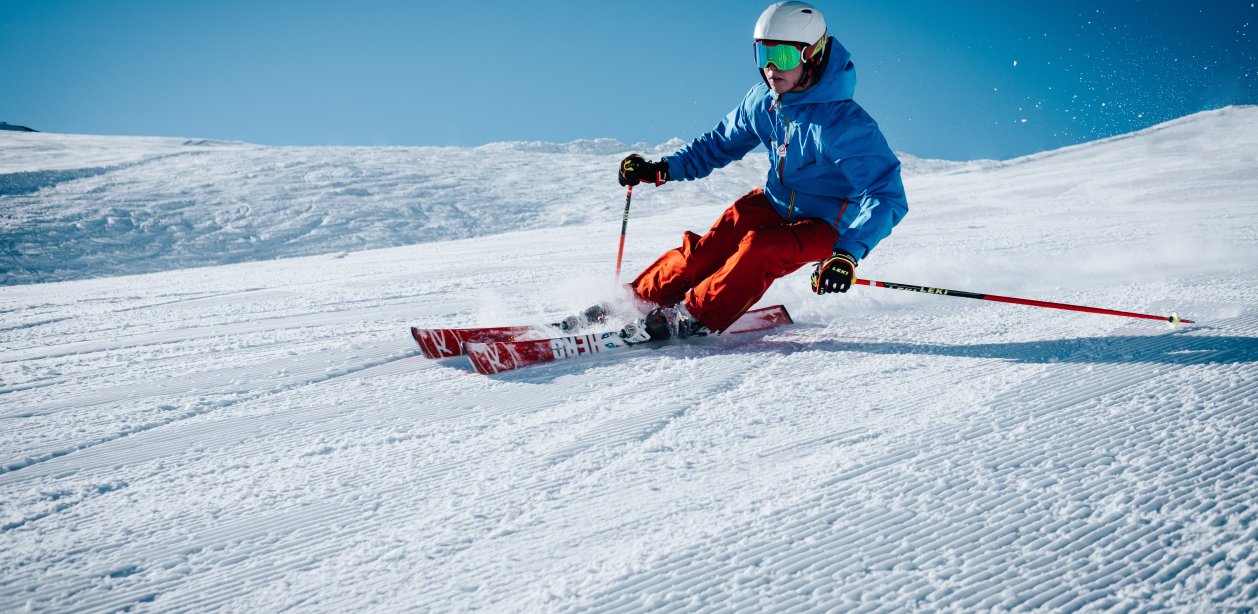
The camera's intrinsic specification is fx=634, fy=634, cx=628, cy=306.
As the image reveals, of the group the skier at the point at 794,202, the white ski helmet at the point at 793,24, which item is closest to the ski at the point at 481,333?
the skier at the point at 794,202

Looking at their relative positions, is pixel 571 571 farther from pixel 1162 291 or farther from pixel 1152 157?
pixel 1152 157

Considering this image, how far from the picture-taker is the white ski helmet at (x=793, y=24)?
3.08 m

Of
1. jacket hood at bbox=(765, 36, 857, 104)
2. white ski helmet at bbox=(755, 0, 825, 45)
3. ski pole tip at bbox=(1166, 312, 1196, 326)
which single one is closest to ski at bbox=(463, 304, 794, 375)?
jacket hood at bbox=(765, 36, 857, 104)

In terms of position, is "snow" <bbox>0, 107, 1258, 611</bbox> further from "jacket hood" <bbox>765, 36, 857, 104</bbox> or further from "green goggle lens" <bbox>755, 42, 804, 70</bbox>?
"green goggle lens" <bbox>755, 42, 804, 70</bbox>

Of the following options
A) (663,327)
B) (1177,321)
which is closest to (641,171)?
(663,327)

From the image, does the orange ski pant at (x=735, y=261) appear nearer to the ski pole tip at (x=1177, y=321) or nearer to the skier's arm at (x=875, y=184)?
the skier's arm at (x=875, y=184)

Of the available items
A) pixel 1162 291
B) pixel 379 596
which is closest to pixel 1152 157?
pixel 1162 291

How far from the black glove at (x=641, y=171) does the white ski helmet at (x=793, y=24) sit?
1201mm

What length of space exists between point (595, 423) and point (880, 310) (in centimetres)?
229

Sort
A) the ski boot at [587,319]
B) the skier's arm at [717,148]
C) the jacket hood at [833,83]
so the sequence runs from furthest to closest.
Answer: the skier's arm at [717,148] < the ski boot at [587,319] < the jacket hood at [833,83]

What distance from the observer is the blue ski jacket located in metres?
3.00

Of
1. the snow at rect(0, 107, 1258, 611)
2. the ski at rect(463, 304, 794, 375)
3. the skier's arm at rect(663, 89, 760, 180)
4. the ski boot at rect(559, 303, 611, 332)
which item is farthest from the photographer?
the skier's arm at rect(663, 89, 760, 180)

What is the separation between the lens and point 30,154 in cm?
2170

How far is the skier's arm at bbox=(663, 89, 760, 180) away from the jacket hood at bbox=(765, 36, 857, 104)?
61 centimetres
